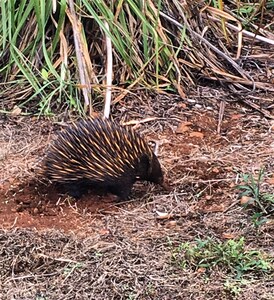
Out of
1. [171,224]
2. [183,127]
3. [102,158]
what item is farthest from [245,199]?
[183,127]

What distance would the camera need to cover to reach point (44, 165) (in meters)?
4.59

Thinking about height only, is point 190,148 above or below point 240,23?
below

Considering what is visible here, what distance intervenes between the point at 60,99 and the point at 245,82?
1.48m

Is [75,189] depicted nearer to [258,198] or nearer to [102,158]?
[102,158]

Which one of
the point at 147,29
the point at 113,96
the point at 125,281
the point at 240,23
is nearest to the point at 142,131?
the point at 113,96

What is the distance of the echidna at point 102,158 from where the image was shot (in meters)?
4.41

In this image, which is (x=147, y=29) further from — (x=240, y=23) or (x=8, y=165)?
(x=8, y=165)

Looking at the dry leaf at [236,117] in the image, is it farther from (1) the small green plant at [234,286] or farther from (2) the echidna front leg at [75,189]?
(1) the small green plant at [234,286]

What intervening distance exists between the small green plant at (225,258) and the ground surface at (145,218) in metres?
0.05

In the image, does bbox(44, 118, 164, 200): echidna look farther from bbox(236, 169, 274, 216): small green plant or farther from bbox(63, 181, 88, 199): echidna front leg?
bbox(236, 169, 274, 216): small green plant

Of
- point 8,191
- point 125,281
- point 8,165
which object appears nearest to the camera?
point 125,281

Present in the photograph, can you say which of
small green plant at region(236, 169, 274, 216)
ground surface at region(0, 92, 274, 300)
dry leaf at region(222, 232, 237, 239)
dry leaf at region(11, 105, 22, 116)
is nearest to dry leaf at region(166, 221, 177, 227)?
ground surface at region(0, 92, 274, 300)

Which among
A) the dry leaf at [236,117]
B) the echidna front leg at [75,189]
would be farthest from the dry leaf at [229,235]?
the dry leaf at [236,117]

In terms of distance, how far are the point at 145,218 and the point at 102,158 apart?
48 cm
